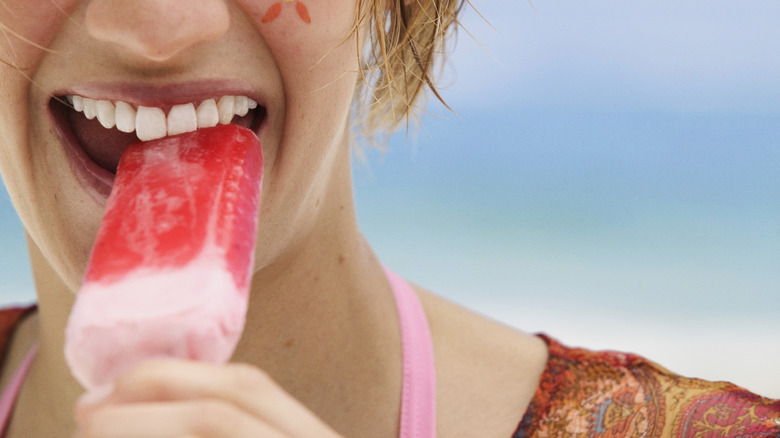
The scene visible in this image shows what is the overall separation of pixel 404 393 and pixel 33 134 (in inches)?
36.3

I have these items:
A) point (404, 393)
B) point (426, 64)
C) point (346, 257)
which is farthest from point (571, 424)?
point (426, 64)

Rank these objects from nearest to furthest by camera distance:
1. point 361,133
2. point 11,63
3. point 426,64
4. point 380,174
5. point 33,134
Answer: point 11,63, point 33,134, point 426,64, point 361,133, point 380,174

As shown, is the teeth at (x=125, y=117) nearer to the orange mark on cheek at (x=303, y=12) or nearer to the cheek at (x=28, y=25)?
the cheek at (x=28, y=25)

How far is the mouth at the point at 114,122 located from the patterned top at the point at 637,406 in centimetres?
90

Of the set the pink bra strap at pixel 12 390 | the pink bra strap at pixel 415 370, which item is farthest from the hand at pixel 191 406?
the pink bra strap at pixel 12 390

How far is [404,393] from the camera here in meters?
1.88

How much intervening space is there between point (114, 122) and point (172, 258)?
0.42 m

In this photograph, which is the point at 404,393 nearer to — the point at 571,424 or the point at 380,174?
the point at 571,424

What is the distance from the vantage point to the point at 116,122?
1.48 metres

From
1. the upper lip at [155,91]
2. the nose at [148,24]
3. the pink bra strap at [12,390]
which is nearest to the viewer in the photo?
the nose at [148,24]

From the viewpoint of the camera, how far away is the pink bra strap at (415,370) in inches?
72.6

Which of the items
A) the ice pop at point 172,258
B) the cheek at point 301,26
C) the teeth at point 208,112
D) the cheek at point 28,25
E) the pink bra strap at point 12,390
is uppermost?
the cheek at point 301,26

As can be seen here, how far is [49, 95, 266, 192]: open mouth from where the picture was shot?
4.81 ft

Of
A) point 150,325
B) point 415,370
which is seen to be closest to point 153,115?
point 150,325
